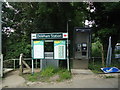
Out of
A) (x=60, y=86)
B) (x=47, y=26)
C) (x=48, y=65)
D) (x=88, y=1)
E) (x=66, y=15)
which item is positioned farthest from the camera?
(x=88, y=1)

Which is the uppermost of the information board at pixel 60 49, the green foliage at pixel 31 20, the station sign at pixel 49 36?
the green foliage at pixel 31 20

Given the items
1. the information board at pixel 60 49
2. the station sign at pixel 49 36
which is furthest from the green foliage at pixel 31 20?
the information board at pixel 60 49

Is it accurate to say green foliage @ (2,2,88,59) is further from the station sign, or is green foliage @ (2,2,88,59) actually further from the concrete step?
the concrete step

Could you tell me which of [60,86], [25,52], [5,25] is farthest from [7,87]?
[5,25]

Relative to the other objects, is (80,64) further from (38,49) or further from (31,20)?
(31,20)

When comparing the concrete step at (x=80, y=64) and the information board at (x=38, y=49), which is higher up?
the information board at (x=38, y=49)

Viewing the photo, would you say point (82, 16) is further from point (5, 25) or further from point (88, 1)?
point (5, 25)

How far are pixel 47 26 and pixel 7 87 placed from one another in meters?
5.73

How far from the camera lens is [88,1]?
33.8 feet

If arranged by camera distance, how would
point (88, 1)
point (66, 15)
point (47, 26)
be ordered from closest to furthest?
point (66, 15) < point (47, 26) < point (88, 1)

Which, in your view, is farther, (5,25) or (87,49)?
(5,25)

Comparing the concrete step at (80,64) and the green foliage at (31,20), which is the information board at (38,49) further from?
the green foliage at (31,20)

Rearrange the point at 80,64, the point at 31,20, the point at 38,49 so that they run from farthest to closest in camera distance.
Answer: the point at 31,20, the point at 80,64, the point at 38,49

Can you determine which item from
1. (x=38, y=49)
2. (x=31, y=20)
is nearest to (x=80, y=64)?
(x=38, y=49)
